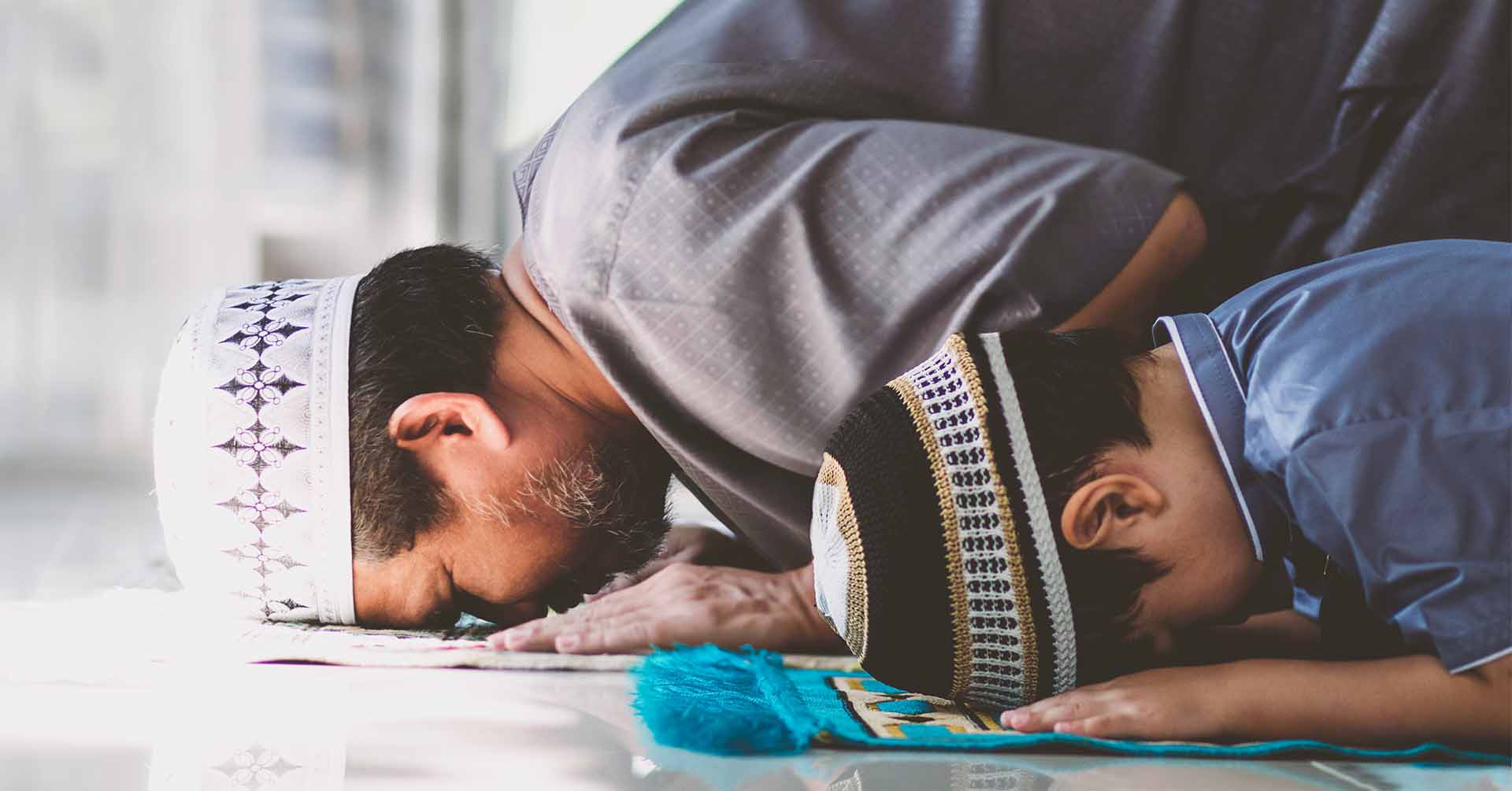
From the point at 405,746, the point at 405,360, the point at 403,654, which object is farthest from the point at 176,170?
the point at 405,746

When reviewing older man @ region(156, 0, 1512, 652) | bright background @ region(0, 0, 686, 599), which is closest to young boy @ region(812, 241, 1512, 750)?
older man @ region(156, 0, 1512, 652)

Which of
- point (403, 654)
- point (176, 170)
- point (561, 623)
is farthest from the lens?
point (176, 170)

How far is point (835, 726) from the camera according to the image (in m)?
0.86

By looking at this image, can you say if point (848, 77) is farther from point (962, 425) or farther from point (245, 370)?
point (245, 370)

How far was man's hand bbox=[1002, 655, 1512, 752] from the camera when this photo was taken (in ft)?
2.72

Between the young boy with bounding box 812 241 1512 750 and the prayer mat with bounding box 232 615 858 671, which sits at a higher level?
the young boy with bounding box 812 241 1512 750

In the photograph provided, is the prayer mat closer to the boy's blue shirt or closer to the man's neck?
the man's neck

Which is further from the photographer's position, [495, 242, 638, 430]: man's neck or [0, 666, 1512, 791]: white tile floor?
[495, 242, 638, 430]: man's neck

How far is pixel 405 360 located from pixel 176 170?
1.75 m

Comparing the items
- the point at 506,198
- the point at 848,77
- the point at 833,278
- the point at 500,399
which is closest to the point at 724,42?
the point at 848,77

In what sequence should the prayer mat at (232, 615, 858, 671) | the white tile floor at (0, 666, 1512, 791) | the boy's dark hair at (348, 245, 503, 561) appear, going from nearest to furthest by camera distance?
the white tile floor at (0, 666, 1512, 791) < the prayer mat at (232, 615, 858, 671) < the boy's dark hair at (348, 245, 503, 561)

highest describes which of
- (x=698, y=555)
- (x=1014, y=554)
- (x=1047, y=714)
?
(x=1014, y=554)

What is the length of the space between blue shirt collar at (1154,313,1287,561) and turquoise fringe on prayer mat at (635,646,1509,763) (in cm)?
15

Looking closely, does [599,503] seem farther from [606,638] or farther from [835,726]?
[835,726]
